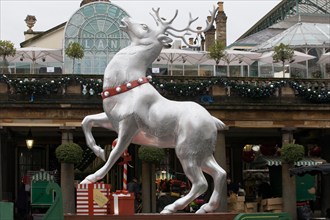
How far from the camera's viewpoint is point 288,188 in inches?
1194

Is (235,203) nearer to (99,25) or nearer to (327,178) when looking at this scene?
Answer: (327,178)

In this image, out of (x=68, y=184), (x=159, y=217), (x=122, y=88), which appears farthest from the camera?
(x=68, y=184)

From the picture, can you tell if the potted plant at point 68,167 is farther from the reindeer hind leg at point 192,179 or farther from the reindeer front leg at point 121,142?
the reindeer hind leg at point 192,179

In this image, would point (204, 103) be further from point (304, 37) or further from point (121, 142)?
point (121, 142)

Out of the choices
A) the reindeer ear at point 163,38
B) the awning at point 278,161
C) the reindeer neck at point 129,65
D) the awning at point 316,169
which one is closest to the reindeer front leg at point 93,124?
the reindeer neck at point 129,65

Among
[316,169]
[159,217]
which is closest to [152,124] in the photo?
[159,217]

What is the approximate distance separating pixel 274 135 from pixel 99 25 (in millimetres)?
8890

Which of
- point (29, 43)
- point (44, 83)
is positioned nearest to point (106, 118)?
point (44, 83)

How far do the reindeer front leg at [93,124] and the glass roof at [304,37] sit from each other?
88.9 ft

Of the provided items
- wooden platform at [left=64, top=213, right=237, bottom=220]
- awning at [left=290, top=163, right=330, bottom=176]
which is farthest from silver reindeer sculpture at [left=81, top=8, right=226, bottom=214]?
awning at [left=290, top=163, right=330, bottom=176]

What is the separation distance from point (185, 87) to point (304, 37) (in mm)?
12515

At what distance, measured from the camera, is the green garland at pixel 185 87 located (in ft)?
96.6

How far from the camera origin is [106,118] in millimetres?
13961

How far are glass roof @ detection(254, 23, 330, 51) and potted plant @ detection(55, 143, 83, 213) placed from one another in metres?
14.5
